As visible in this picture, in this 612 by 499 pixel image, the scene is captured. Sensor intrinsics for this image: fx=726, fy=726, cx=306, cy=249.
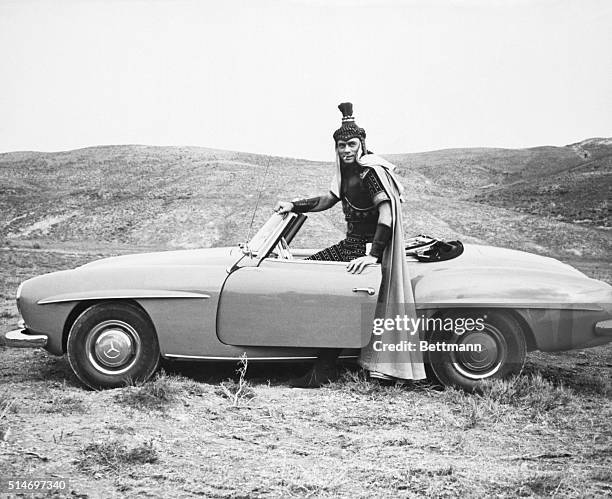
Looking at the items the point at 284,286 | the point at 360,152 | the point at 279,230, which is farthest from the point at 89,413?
the point at 360,152

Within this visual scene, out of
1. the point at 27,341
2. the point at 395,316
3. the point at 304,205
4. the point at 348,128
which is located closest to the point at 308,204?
the point at 304,205

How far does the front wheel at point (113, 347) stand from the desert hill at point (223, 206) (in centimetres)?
851

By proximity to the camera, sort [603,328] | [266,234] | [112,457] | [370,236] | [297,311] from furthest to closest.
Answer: [370,236], [266,234], [603,328], [297,311], [112,457]

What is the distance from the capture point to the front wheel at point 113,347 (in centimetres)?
487

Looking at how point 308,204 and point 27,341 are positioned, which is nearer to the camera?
point 27,341

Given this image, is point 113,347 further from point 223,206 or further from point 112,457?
point 223,206

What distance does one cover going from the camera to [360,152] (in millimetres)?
5285

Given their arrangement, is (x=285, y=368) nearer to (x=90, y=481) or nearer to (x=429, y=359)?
(x=429, y=359)

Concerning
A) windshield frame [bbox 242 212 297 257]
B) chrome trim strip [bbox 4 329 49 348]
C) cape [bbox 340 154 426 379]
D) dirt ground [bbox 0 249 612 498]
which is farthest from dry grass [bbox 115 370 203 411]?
cape [bbox 340 154 426 379]

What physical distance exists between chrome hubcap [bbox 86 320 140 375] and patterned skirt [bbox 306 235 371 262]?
1486mm

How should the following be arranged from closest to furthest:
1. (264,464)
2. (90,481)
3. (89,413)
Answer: (90,481)
(264,464)
(89,413)

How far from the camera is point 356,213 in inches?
210

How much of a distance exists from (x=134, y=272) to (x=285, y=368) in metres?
1.55

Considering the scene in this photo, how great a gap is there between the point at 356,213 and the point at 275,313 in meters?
1.04
